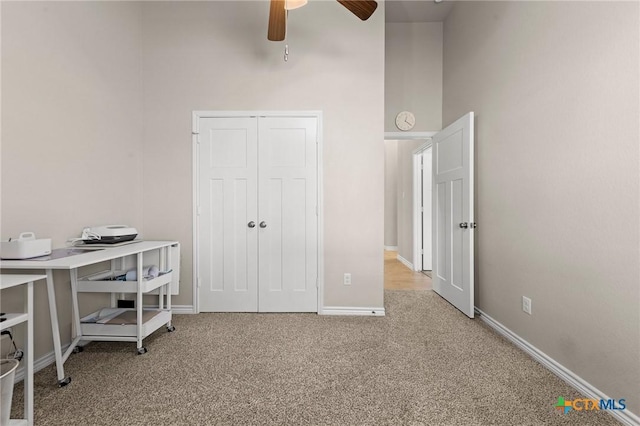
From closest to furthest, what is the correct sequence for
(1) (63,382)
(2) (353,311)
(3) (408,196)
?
(1) (63,382), (2) (353,311), (3) (408,196)

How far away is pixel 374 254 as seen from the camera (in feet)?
9.41

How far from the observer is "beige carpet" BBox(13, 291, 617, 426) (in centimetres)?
146

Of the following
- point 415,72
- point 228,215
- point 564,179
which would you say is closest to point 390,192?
point 415,72

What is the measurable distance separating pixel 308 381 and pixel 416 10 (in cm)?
379

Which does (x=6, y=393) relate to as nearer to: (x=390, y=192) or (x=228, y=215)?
(x=228, y=215)

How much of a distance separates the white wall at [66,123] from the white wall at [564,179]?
3279 mm

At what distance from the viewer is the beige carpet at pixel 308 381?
4.77ft

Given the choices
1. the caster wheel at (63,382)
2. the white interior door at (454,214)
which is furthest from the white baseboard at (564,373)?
the caster wheel at (63,382)

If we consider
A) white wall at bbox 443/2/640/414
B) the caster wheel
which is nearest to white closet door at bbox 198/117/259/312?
the caster wheel

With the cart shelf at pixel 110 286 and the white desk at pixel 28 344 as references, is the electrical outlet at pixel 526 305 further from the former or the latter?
the white desk at pixel 28 344

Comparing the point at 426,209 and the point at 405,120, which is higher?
the point at 405,120

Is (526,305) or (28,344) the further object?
(526,305)

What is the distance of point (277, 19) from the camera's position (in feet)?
6.56

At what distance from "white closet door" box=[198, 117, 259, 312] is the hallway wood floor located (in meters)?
1.96
